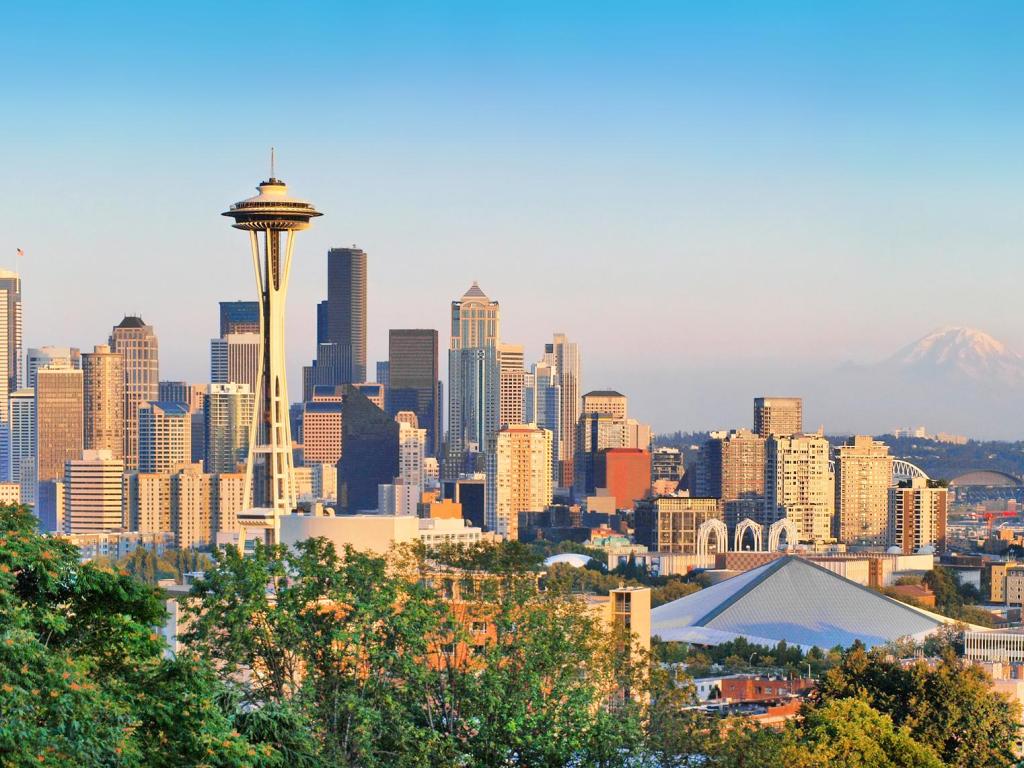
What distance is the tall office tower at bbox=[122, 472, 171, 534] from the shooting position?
186375 mm

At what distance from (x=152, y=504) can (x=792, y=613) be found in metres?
91.2

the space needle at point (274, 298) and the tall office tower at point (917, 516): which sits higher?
the space needle at point (274, 298)

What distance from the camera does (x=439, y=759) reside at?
2502 centimetres

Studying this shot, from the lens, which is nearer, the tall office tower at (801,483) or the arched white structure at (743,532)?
the arched white structure at (743,532)

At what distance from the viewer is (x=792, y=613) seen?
106 metres

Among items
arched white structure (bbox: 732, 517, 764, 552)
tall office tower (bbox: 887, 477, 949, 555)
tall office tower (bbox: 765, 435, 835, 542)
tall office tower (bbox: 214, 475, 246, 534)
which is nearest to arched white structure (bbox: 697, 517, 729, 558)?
arched white structure (bbox: 732, 517, 764, 552)

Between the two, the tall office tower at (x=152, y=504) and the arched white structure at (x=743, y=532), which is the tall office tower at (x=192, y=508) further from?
the arched white structure at (x=743, y=532)

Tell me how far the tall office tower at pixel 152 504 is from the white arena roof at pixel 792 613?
3220 inches

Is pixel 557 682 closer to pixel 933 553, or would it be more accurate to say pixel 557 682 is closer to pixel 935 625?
pixel 935 625

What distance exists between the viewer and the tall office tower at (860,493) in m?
194

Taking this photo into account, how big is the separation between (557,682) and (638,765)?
6.07 ft

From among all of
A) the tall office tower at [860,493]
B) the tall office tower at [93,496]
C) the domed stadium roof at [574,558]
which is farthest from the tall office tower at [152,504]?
the tall office tower at [860,493]

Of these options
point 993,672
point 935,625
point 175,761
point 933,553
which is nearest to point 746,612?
point 935,625

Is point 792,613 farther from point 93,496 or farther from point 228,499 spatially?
point 93,496
